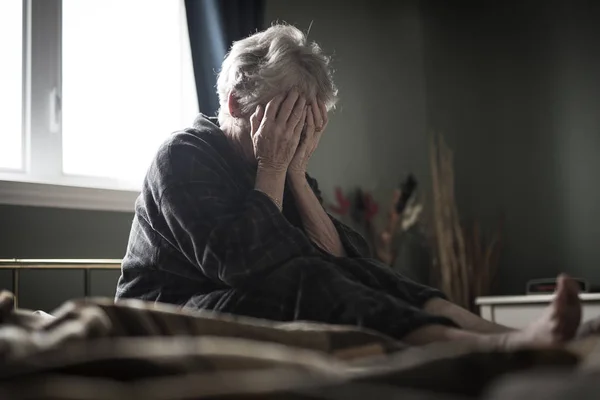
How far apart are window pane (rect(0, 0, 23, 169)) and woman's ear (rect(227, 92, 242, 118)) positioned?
0.88 meters

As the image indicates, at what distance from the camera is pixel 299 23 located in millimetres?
3533

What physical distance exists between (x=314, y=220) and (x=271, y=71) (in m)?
0.38

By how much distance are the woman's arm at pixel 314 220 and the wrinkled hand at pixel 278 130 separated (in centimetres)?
14

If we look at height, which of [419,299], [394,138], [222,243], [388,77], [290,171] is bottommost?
[419,299]

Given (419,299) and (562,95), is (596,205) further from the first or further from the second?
(419,299)

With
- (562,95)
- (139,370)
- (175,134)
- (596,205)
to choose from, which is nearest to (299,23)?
(562,95)

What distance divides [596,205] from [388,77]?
115 cm

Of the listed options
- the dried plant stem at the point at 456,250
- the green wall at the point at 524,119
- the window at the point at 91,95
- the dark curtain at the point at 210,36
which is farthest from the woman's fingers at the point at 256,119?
the green wall at the point at 524,119

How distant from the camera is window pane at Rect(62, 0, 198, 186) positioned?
2.72 m

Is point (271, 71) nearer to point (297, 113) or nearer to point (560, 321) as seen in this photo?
point (297, 113)

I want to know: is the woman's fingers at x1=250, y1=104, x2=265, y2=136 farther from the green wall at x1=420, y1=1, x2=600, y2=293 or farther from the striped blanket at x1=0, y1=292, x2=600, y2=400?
the green wall at x1=420, y1=1, x2=600, y2=293

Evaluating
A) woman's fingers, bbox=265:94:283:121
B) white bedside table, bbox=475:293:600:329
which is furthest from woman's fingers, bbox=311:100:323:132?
white bedside table, bbox=475:293:600:329

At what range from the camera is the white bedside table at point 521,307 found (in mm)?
2746

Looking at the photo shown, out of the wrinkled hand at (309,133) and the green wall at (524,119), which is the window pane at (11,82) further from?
the green wall at (524,119)
